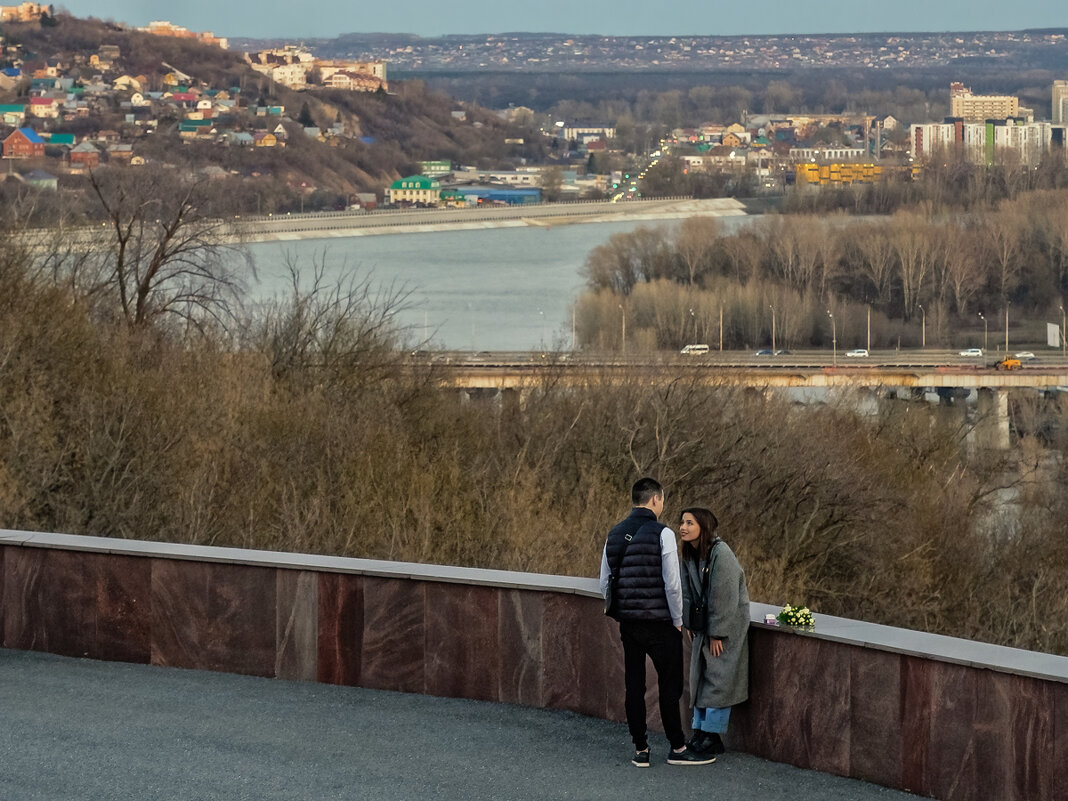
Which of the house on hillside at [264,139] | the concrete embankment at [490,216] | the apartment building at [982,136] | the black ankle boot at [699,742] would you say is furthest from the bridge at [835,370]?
the apartment building at [982,136]

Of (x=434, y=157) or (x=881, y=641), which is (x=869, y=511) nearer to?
(x=881, y=641)

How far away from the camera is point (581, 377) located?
20.8 m

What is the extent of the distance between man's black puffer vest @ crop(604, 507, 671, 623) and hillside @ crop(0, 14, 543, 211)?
77.9 metres

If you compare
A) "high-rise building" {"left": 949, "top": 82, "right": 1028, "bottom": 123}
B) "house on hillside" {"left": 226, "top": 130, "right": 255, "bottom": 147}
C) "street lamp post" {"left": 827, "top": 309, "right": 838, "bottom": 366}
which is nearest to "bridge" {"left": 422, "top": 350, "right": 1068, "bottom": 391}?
"street lamp post" {"left": 827, "top": 309, "right": 838, "bottom": 366}

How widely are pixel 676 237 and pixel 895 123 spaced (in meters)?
119

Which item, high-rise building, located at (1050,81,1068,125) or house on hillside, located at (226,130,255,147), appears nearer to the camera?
house on hillside, located at (226,130,255,147)

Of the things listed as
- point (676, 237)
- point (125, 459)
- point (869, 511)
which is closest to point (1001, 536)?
point (869, 511)

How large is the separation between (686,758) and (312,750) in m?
1.04

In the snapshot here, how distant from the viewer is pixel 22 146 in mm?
92062

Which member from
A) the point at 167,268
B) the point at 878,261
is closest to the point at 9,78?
the point at 878,261

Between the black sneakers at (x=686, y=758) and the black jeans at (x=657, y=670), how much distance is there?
Result: 21 mm

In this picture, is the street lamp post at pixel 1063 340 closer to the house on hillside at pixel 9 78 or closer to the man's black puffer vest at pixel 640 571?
the man's black puffer vest at pixel 640 571

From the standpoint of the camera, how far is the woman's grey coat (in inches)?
181

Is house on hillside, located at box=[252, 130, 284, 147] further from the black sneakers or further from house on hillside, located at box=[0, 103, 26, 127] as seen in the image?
the black sneakers
